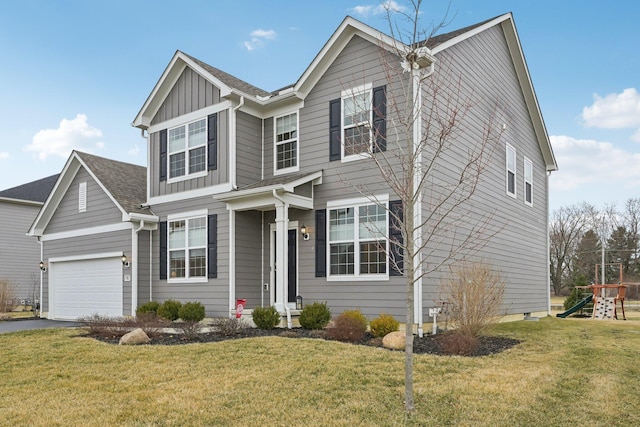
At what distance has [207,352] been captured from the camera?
9055mm

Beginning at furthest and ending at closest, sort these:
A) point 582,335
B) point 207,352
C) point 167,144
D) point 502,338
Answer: point 167,144, point 582,335, point 502,338, point 207,352

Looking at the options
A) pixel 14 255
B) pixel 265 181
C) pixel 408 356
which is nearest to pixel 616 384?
pixel 408 356

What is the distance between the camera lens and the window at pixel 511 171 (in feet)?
51.6

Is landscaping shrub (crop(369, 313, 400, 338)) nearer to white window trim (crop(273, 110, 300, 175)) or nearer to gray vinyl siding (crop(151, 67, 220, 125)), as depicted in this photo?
white window trim (crop(273, 110, 300, 175))

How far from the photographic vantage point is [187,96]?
14953 millimetres

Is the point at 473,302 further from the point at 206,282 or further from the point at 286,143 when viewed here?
the point at 206,282

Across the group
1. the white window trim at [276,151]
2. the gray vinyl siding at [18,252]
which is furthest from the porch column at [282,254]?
the gray vinyl siding at [18,252]

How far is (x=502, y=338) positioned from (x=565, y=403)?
4827 millimetres

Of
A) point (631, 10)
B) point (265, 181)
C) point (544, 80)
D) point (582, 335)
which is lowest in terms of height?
point (582, 335)

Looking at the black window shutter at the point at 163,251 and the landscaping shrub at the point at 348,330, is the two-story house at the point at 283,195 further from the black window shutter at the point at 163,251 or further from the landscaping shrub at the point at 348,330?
the landscaping shrub at the point at 348,330

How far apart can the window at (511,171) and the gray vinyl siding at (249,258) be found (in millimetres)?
7481

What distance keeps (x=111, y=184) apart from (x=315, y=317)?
8.88m

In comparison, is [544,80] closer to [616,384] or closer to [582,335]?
[582,335]

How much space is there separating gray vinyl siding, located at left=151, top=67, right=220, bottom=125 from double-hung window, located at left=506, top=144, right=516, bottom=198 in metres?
8.59
